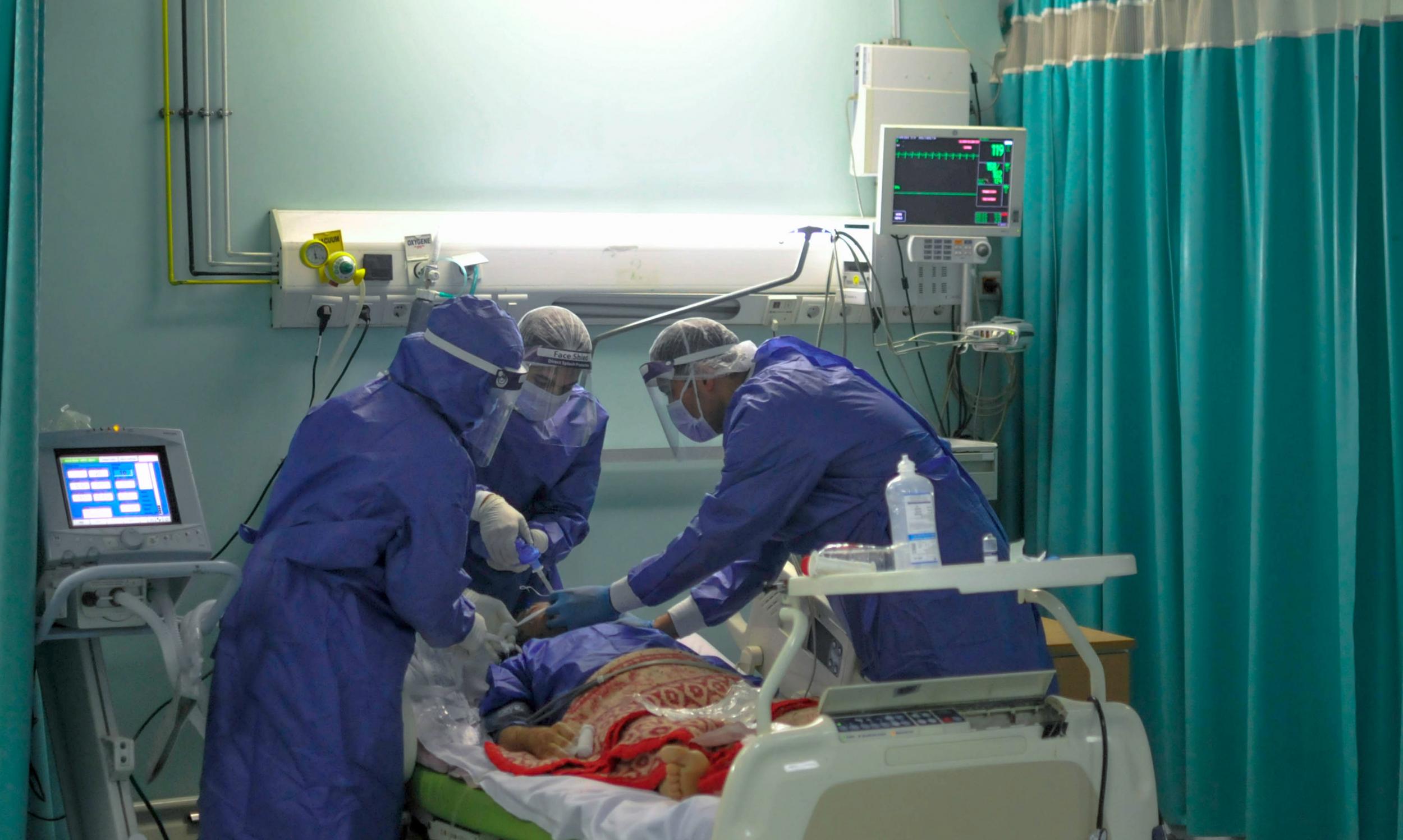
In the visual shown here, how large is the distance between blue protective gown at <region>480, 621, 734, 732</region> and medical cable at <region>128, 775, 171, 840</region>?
1.08 m

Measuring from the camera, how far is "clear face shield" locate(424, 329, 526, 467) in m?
2.47

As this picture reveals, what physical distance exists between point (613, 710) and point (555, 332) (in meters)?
1.07

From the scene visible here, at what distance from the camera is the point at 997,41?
4.38 meters

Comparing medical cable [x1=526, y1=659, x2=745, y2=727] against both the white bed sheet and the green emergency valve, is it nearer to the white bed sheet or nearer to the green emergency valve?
the white bed sheet

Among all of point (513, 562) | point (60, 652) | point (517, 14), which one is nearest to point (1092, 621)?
point (513, 562)

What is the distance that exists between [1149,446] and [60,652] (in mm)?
3018

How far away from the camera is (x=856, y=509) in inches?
101

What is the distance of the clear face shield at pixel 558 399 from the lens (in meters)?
3.11

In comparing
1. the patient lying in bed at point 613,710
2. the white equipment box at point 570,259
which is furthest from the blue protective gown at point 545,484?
the white equipment box at point 570,259

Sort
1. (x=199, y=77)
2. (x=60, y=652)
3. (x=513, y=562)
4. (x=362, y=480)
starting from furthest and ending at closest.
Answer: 1. (x=199, y=77)
2. (x=513, y=562)
3. (x=60, y=652)
4. (x=362, y=480)

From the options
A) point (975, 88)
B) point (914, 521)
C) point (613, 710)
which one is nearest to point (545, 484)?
point (613, 710)

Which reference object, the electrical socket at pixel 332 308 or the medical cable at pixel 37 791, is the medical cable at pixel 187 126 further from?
the medical cable at pixel 37 791

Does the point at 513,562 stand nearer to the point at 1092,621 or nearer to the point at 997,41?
the point at 1092,621

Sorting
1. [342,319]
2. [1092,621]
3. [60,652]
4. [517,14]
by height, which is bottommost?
[1092,621]
